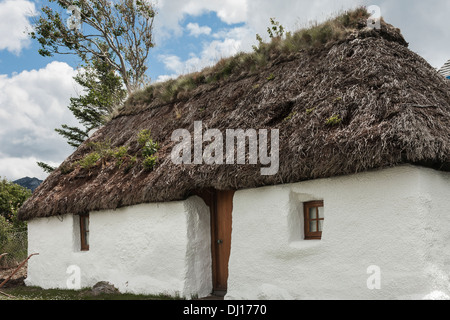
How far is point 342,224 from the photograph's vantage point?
6199 millimetres

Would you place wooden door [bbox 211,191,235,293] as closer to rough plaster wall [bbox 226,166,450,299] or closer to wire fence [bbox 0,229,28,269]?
rough plaster wall [bbox 226,166,450,299]

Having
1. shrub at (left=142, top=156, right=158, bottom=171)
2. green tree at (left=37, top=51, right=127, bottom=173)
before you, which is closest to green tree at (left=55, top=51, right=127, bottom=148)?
green tree at (left=37, top=51, right=127, bottom=173)

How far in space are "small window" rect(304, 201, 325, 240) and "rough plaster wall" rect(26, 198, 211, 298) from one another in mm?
2264

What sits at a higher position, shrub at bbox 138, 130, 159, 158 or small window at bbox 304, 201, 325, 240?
shrub at bbox 138, 130, 159, 158

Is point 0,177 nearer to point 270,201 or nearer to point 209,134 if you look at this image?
point 209,134

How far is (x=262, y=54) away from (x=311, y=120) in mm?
3354

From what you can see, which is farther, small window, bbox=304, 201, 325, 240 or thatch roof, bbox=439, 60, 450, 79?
thatch roof, bbox=439, 60, 450, 79

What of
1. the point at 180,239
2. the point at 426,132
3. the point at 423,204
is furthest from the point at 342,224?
the point at 180,239

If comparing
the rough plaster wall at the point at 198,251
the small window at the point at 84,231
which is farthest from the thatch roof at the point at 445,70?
the small window at the point at 84,231

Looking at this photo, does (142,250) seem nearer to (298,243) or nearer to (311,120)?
(298,243)

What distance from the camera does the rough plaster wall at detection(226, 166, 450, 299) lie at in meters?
5.61

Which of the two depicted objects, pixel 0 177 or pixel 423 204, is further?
pixel 0 177
